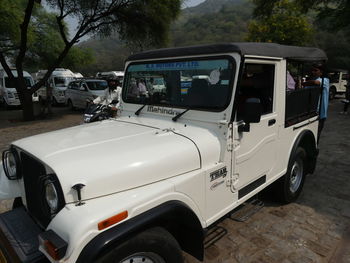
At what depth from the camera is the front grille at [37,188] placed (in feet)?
6.35

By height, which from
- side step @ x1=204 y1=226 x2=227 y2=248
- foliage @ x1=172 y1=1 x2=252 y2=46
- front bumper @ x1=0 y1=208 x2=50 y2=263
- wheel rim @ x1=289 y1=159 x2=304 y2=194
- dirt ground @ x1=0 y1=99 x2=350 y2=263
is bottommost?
dirt ground @ x1=0 y1=99 x2=350 y2=263

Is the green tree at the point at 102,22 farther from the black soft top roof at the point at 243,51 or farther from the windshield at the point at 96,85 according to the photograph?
the black soft top roof at the point at 243,51

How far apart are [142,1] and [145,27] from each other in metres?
1.38

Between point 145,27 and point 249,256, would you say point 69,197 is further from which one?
point 145,27

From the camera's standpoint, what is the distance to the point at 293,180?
4043 millimetres

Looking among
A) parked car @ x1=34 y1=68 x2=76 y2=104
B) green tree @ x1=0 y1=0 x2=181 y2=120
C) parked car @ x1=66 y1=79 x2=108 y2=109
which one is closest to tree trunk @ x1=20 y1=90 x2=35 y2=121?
green tree @ x1=0 y1=0 x2=181 y2=120

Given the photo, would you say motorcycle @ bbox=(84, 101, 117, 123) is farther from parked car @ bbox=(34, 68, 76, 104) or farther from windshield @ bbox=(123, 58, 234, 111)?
parked car @ bbox=(34, 68, 76, 104)

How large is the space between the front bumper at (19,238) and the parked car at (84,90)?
472 inches

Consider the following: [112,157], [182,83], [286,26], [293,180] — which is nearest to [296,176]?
[293,180]

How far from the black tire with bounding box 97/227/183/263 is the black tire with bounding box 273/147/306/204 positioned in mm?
2107

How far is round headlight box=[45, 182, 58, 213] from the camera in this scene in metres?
1.85

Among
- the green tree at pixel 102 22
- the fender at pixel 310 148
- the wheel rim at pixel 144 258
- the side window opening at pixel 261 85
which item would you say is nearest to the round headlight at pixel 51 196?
the wheel rim at pixel 144 258

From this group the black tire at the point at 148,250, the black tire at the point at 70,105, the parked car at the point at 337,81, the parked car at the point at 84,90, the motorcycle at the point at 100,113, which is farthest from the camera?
the parked car at the point at 337,81

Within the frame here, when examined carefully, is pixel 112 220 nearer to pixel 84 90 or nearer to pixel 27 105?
pixel 27 105
